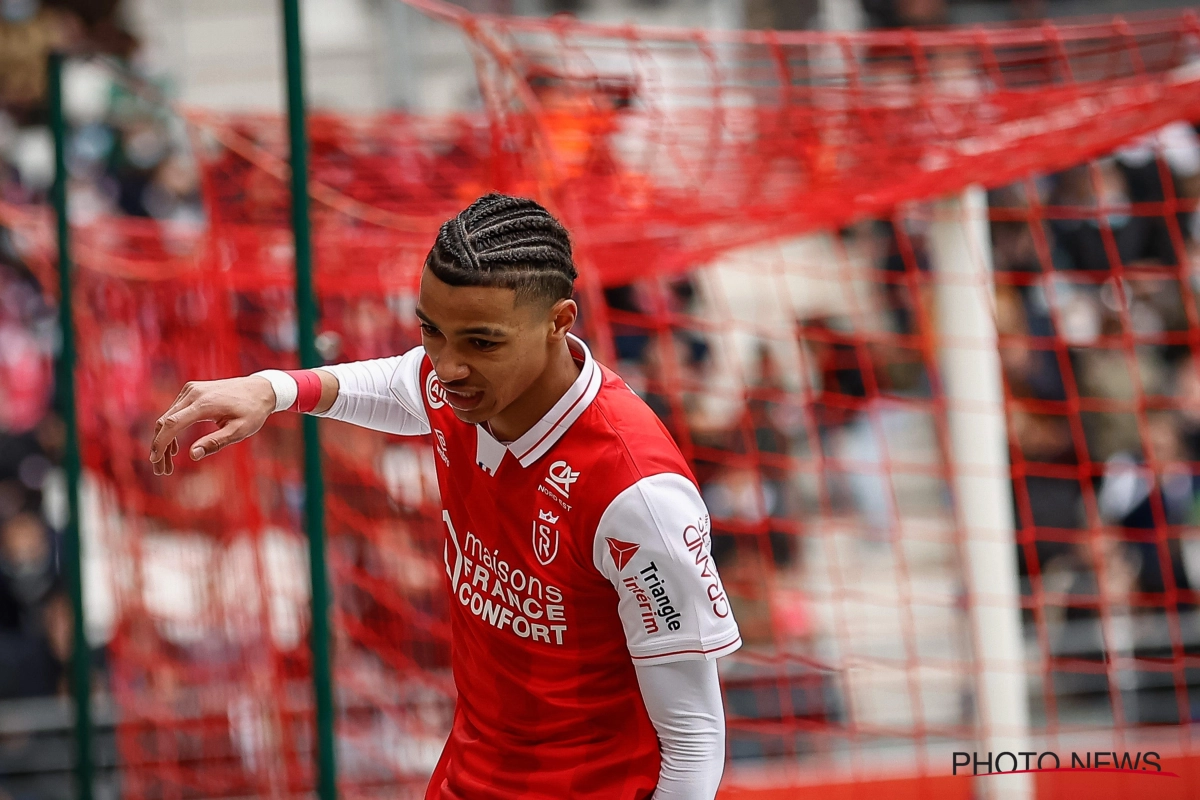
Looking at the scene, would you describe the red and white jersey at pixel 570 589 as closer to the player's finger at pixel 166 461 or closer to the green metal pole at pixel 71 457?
the player's finger at pixel 166 461

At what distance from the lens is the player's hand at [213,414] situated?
131 cm

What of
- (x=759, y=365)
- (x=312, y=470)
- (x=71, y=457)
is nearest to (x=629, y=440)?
(x=312, y=470)

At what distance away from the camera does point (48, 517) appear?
19.3 feet

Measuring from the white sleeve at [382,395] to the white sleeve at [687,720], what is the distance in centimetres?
48

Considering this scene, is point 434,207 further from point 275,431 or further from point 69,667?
point 69,667

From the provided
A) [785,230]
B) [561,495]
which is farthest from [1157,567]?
[561,495]

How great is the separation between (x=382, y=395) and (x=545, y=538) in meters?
0.36

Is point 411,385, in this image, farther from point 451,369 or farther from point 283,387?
point 451,369

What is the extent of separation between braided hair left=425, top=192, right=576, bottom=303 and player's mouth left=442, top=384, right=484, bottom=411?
→ 11 cm

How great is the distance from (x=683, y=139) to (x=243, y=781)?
94.6 inches

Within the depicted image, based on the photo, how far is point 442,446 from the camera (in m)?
1.52

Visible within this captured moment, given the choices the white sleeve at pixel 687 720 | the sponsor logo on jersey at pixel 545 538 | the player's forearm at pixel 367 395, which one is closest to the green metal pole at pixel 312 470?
the player's forearm at pixel 367 395

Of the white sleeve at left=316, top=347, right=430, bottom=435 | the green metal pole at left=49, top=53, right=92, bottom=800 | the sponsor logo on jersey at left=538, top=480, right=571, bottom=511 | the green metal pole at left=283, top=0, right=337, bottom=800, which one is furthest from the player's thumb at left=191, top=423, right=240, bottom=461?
the green metal pole at left=49, top=53, right=92, bottom=800

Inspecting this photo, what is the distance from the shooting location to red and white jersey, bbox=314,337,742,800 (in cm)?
128
